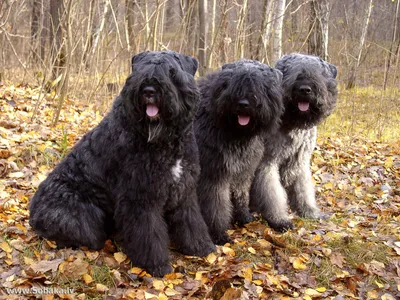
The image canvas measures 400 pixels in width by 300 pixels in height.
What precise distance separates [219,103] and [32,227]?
2121mm

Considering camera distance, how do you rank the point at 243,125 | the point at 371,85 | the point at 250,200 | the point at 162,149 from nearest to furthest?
1. the point at 162,149
2. the point at 243,125
3. the point at 250,200
4. the point at 371,85

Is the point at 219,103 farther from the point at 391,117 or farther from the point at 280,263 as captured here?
the point at 391,117

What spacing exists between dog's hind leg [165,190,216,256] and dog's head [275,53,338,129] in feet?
4.76

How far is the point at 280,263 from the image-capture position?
13.2 feet

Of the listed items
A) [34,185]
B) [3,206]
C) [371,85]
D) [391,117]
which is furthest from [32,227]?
[371,85]

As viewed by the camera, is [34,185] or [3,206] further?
[34,185]

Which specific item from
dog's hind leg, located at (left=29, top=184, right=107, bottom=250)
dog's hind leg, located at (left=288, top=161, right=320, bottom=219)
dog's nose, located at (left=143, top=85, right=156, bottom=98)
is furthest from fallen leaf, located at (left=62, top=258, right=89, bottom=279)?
dog's hind leg, located at (left=288, top=161, right=320, bottom=219)

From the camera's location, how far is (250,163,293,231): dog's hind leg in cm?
466

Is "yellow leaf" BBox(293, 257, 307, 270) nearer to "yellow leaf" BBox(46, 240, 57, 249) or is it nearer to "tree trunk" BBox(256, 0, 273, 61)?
"yellow leaf" BBox(46, 240, 57, 249)

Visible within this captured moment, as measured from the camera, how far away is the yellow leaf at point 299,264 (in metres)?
3.92

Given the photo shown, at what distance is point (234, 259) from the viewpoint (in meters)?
4.03

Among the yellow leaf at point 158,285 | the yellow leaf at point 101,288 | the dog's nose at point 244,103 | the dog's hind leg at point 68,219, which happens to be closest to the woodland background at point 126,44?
the dog's hind leg at point 68,219

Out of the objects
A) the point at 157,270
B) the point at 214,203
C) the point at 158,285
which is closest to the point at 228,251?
the point at 214,203

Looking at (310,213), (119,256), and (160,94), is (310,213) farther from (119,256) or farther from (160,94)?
(160,94)
